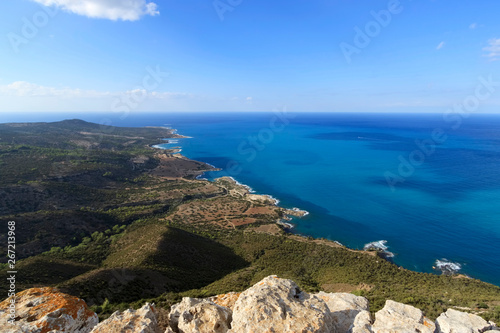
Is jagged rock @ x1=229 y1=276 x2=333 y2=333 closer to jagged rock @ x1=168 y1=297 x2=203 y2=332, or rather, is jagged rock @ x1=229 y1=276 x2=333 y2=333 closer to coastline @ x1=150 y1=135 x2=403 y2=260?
jagged rock @ x1=168 y1=297 x2=203 y2=332

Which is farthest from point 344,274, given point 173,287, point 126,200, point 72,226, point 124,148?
point 124,148

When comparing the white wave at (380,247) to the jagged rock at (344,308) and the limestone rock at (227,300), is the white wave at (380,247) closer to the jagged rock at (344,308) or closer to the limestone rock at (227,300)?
the jagged rock at (344,308)

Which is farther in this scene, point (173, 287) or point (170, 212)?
point (170, 212)

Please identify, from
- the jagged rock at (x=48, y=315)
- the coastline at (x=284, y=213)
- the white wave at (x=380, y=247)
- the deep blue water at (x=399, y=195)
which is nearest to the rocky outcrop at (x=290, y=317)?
the jagged rock at (x=48, y=315)

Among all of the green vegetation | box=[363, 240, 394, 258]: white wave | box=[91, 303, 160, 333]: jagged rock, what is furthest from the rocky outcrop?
box=[363, 240, 394, 258]: white wave

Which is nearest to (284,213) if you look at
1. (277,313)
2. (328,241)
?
(328,241)

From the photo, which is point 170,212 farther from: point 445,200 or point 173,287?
point 445,200
